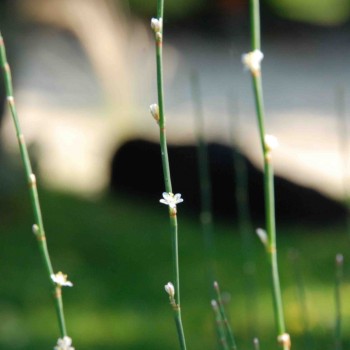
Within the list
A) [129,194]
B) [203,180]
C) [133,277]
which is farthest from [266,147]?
[129,194]

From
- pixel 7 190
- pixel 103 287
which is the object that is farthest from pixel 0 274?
pixel 7 190

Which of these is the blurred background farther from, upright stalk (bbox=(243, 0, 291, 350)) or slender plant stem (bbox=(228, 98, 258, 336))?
upright stalk (bbox=(243, 0, 291, 350))

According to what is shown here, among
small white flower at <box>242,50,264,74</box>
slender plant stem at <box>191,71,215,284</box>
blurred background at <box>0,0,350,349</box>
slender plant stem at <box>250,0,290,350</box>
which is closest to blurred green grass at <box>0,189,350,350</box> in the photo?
blurred background at <box>0,0,350,349</box>

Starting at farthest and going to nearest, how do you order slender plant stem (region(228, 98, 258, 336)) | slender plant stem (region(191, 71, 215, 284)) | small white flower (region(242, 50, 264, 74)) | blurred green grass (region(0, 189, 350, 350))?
blurred green grass (region(0, 189, 350, 350)), slender plant stem (region(228, 98, 258, 336)), slender plant stem (region(191, 71, 215, 284)), small white flower (region(242, 50, 264, 74))

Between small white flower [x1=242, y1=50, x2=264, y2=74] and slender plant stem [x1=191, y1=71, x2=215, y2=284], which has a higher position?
slender plant stem [x1=191, y1=71, x2=215, y2=284]

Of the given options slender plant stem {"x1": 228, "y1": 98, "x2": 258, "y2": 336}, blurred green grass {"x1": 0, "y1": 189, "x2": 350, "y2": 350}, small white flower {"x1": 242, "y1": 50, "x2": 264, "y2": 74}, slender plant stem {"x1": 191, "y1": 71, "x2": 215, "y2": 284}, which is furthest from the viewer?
blurred green grass {"x1": 0, "y1": 189, "x2": 350, "y2": 350}

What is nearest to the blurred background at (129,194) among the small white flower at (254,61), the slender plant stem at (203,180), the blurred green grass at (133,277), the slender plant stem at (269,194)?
the blurred green grass at (133,277)

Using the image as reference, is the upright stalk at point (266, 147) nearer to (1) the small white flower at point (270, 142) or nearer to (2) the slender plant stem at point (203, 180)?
(1) the small white flower at point (270, 142)

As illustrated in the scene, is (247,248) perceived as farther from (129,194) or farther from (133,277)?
(129,194)
